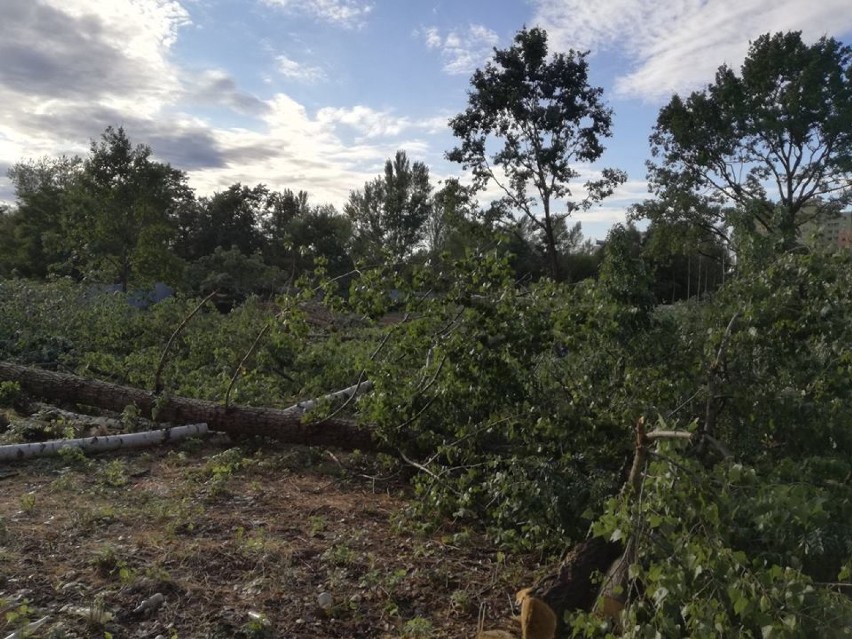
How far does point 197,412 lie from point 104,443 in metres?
0.82

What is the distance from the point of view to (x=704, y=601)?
90.7 inches

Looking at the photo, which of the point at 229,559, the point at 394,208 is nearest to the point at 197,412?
the point at 229,559

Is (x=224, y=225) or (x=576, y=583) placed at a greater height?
(x=224, y=225)

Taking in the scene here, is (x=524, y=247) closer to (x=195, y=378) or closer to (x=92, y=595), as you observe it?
(x=195, y=378)

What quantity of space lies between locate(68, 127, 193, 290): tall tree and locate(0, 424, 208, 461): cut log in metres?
12.2

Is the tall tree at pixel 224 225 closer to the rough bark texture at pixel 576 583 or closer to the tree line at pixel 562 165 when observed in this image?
the tree line at pixel 562 165

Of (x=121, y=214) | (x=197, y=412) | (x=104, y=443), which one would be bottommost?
(x=104, y=443)

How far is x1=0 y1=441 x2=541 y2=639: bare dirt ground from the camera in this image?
10.2 feet

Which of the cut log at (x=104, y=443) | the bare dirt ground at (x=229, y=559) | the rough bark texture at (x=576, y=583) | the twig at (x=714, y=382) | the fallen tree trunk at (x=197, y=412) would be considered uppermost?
the twig at (x=714, y=382)

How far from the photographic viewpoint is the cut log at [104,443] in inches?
209

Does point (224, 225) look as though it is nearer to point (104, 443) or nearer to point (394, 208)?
point (394, 208)

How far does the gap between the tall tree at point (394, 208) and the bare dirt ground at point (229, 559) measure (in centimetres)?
2403

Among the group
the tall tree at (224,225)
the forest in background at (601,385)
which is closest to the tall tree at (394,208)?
the tall tree at (224,225)

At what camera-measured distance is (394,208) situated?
29797 millimetres
